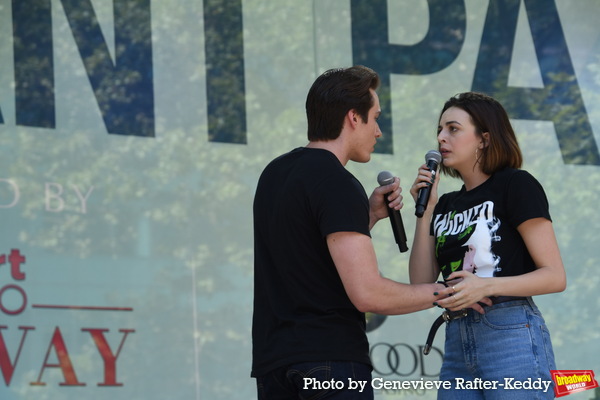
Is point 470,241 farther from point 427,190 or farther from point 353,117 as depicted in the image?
point 353,117

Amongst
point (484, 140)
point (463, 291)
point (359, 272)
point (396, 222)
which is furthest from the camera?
point (484, 140)

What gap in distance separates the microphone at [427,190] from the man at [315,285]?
34 cm

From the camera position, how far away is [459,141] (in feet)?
10.9

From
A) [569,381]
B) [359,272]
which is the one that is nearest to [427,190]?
[359,272]

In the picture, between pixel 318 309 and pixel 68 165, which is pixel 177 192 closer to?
pixel 68 165

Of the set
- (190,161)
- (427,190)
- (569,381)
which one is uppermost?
(190,161)

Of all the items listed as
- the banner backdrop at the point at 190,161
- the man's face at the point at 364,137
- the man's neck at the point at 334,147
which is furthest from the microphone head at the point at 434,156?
the banner backdrop at the point at 190,161

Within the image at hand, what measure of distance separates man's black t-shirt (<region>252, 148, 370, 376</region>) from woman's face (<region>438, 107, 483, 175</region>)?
53 cm

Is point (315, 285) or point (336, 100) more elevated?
point (336, 100)

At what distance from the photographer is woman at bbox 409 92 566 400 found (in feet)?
9.80

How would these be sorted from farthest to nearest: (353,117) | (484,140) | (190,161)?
(190,161)
(484,140)
(353,117)

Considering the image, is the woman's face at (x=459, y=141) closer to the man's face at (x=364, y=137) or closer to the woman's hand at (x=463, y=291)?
the man's face at (x=364, y=137)

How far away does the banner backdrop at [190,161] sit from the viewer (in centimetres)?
474

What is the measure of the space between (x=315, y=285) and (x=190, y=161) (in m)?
2.36
